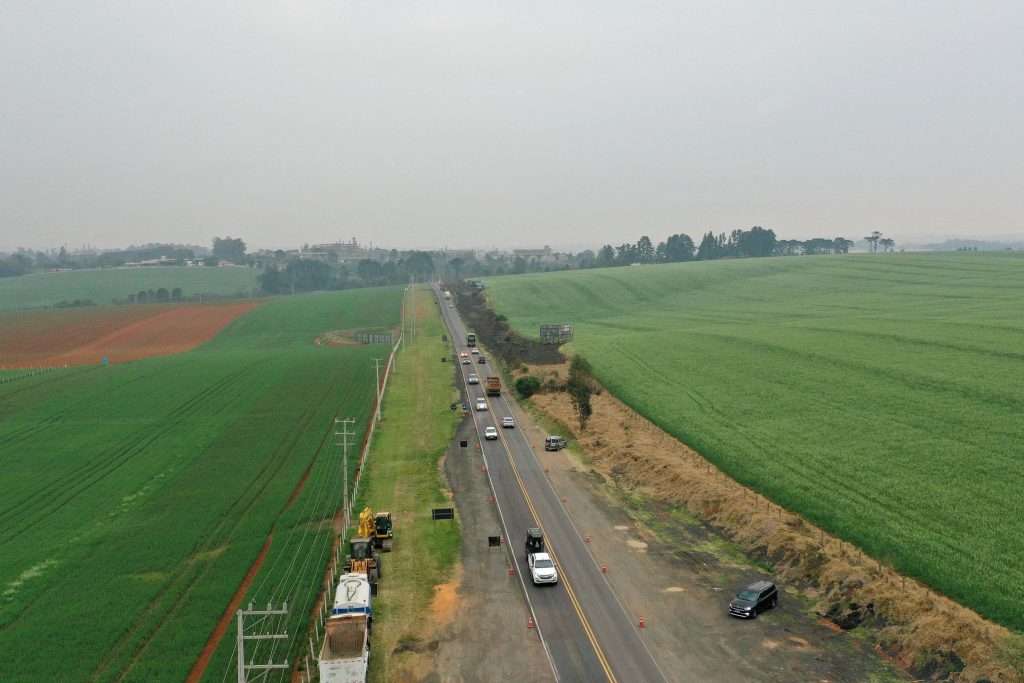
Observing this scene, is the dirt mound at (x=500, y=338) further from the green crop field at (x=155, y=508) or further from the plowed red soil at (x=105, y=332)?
the plowed red soil at (x=105, y=332)

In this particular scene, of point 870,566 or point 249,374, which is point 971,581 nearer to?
point 870,566

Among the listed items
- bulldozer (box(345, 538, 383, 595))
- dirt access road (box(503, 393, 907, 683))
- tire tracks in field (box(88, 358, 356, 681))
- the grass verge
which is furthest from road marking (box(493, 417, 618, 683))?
tire tracks in field (box(88, 358, 356, 681))

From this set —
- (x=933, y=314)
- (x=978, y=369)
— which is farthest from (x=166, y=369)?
(x=933, y=314)

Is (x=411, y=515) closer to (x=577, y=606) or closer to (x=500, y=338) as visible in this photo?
(x=577, y=606)

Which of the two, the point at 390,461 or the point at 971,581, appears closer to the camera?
the point at 971,581

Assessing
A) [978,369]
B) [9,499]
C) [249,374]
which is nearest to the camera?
[9,499]

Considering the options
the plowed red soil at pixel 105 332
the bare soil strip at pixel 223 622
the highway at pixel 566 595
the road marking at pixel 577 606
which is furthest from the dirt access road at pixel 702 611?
the plowed red soil at pixel 105 332

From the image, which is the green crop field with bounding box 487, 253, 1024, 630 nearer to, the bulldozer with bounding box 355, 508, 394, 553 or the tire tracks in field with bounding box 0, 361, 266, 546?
the bulldozer with bounding box 355, 508, 394, 553
